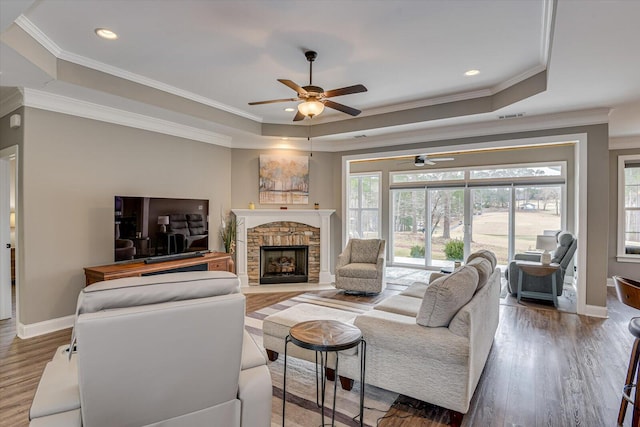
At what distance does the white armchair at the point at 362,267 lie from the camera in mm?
5461

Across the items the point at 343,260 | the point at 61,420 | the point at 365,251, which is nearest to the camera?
the point at 61,420

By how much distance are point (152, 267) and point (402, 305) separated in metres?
3.18

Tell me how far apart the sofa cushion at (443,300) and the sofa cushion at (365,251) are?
3510 mm

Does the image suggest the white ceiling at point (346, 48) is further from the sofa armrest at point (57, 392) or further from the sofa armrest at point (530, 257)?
the sofa armrest at point (530, 257)

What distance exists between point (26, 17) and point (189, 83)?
1615 mm

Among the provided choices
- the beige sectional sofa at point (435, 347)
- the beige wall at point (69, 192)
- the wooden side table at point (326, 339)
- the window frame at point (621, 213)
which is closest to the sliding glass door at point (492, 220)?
the window frame at point (621, 213)

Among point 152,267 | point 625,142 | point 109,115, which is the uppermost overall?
point 625,142

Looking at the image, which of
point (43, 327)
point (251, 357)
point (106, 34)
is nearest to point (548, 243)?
point (251, 357)

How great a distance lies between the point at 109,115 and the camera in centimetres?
431

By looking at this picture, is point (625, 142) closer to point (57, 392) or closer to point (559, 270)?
point (559, 270)

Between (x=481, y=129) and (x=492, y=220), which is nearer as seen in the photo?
(x=481, y=129)

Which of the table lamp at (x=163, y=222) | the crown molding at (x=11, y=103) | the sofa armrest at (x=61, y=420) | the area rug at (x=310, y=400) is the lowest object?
the area rug at (x=310, y=400)

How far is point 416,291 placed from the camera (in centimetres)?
369

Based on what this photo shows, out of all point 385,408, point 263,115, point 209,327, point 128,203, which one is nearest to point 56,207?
point 128,203
